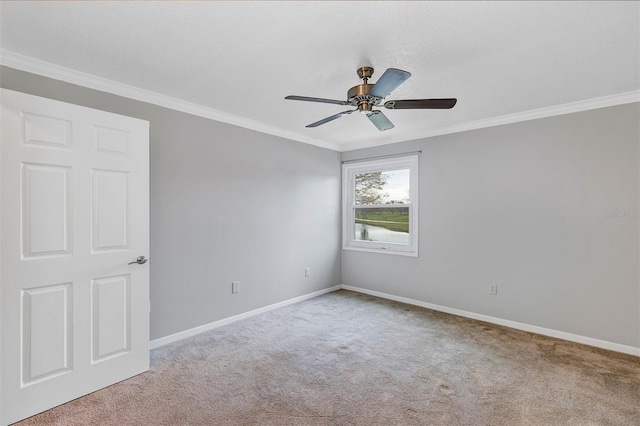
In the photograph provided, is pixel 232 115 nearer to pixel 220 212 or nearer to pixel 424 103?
pixel 220 212

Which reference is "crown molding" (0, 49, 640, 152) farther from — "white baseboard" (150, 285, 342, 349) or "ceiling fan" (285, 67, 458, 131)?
"white baseboard" (150, 285, 342, 349)

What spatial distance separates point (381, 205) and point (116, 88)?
11.8ft

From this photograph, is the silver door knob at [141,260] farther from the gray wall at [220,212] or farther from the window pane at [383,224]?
the window pane at [383,224]

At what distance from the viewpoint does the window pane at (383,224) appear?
14.9 ft

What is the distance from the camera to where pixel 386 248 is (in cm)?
468

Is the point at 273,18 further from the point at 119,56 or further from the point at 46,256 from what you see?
the point at 46,256

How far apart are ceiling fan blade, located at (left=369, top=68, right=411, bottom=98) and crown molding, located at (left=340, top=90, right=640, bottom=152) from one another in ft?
6.99

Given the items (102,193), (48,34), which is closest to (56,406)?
(102,193)

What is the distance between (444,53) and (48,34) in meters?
2.64

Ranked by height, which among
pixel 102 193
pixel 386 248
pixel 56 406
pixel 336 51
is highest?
pixel 336 51

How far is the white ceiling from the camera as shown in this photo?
1.74 meters

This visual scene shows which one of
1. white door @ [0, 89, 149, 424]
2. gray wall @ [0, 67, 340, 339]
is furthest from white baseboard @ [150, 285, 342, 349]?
white door @ [0, 89, 149, 424]

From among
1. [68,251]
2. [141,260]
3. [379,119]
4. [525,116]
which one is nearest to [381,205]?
[525,116]

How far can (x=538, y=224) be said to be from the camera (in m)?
3.38
